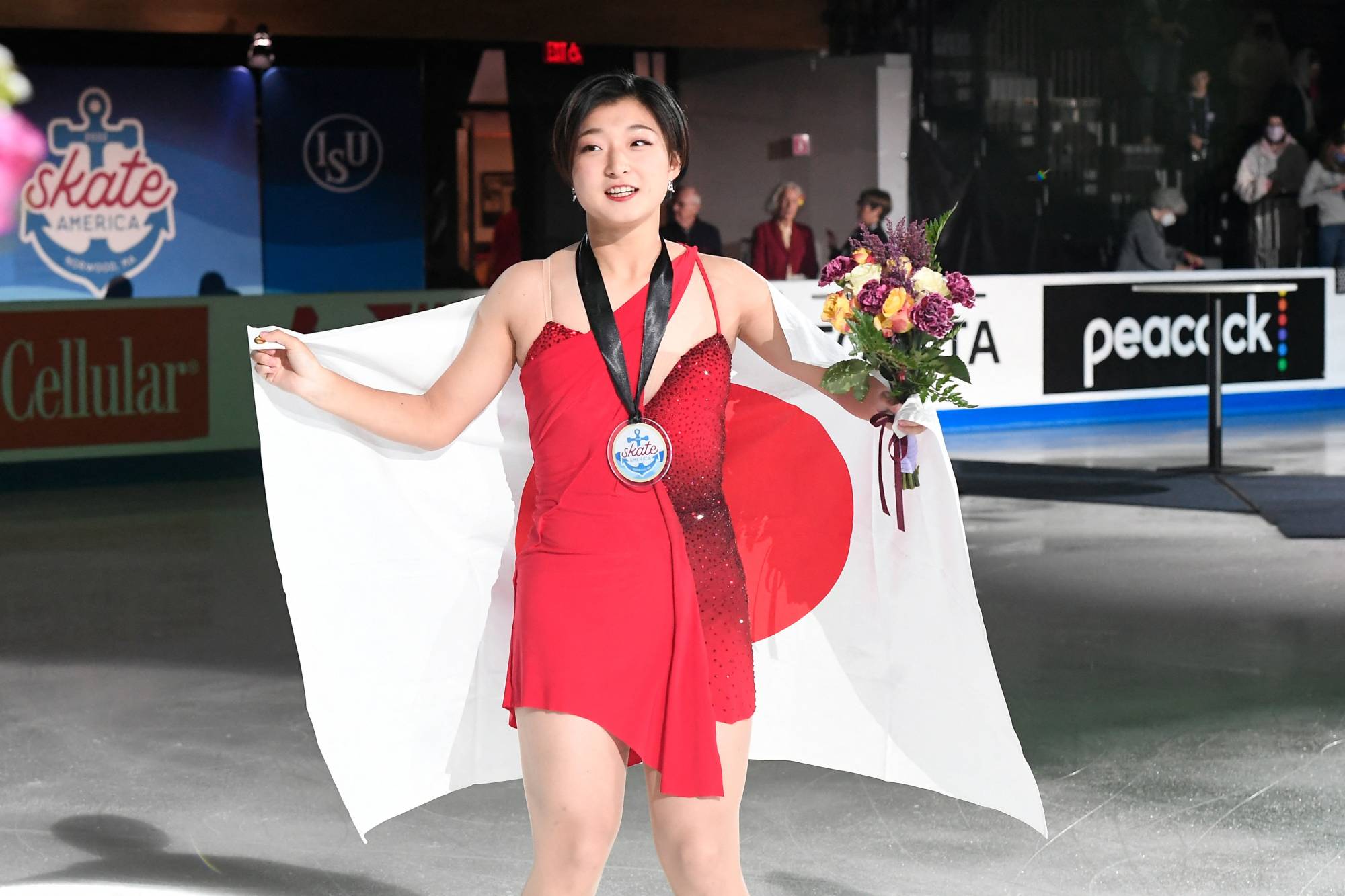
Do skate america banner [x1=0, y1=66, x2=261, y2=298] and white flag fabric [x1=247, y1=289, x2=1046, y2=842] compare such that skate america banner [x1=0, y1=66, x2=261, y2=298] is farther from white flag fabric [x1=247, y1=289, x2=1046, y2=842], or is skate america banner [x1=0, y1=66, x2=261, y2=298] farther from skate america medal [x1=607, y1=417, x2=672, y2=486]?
skate america medal [x1=607, y1=417, x2=672, y2=486]

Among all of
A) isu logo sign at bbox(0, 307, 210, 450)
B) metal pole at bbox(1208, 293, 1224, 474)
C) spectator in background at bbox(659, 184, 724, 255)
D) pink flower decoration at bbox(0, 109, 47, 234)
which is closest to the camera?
pink flower decoration at bbox(0, 109, 47, 234)

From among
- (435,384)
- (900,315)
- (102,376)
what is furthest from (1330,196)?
(435,384)

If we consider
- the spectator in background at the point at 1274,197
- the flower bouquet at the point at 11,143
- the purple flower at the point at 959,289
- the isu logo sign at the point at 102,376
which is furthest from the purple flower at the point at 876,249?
the spectator in background at the point at 1274,197

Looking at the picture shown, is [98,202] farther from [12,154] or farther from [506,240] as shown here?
[12,154]

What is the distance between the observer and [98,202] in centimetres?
1688

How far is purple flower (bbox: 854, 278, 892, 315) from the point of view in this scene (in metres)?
2.89

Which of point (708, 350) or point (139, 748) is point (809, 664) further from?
point (139, 748)

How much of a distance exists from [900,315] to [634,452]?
0.52 metres

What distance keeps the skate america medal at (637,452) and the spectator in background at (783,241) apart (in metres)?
11.7

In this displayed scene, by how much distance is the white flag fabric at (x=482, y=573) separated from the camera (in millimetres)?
3264

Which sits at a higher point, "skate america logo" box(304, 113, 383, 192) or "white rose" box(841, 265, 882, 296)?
"skate america logo" box(304, 113, 383, 192)

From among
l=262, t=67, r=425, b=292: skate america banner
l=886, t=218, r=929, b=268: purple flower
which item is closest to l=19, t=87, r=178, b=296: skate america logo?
l=262, t=67, r=425, b=292: skate america banner

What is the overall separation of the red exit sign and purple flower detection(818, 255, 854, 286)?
15490 millimetres

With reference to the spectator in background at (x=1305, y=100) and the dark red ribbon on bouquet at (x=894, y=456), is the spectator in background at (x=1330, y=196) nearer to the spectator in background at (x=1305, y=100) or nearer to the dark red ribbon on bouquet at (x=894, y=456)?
the spectator in background at (x=1305, y=100)
